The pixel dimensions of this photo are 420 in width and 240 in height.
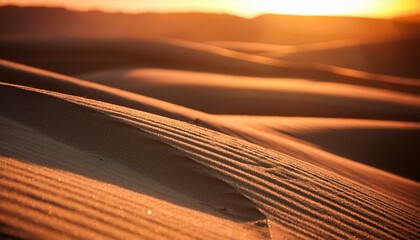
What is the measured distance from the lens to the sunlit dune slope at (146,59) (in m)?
14.8

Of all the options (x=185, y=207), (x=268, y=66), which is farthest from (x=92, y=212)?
(x=268, y=66)

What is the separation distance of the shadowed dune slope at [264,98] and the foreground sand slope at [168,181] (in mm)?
5095

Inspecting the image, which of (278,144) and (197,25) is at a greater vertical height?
(197,25)

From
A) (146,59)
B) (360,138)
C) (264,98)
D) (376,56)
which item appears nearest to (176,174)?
(360,138)

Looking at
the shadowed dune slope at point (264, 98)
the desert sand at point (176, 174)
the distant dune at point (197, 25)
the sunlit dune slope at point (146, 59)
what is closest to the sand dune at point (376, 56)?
the sunlit dune slope at point (146, 59)

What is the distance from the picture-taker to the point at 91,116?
3.04 metres

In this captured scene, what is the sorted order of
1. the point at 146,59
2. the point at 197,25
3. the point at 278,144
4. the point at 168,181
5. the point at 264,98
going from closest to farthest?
the point at 168,181, the point at 278,144, the point at 264,98, the point at 146,59, the point at 197,25

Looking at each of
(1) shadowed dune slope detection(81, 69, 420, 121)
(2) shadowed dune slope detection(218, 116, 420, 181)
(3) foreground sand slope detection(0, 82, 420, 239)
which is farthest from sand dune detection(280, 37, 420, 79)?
(3) foreground sand slope detection(0, 82, 420, 239)

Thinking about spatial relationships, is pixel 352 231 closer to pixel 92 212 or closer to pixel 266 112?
pixel 92 212

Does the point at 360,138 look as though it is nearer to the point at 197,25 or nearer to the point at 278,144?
the point at 278,144

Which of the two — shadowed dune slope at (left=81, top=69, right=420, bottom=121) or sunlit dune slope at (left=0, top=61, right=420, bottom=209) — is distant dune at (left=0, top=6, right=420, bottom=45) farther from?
sunlit dune slope at (left=0, top=61, right=420, bottom=209)

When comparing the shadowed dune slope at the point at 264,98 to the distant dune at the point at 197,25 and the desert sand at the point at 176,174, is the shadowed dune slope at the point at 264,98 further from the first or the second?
the distant dune at the point at 197,25

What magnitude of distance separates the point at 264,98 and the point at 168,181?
6907 millimetres

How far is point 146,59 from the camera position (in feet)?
51.7
